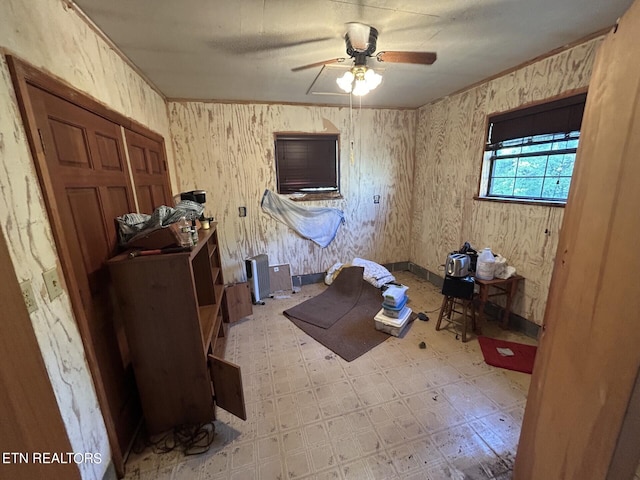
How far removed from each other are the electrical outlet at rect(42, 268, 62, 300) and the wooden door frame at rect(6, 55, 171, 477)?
46 mm

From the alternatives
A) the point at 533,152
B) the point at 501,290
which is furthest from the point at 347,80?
the point at 501,290

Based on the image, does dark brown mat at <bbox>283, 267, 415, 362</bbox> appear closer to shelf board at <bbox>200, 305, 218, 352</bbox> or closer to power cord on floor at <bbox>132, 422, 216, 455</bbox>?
shelf board at <bbox>200, 305, 218, 352</bbox>

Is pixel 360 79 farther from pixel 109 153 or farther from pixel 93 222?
pixel 93 222

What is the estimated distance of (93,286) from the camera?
1303 millimetres

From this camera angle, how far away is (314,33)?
5.63 ft

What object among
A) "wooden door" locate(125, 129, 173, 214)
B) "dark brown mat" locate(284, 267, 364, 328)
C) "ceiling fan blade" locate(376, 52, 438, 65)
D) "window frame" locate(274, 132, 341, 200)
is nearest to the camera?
"ceiling fan blade" locate(376, 52, 438, 65)

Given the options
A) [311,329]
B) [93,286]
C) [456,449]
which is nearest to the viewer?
[93,286]

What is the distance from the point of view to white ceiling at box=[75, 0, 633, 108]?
57.4 inches

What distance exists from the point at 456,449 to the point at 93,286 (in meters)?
2.19

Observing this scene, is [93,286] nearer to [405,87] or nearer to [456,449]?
[456,449]

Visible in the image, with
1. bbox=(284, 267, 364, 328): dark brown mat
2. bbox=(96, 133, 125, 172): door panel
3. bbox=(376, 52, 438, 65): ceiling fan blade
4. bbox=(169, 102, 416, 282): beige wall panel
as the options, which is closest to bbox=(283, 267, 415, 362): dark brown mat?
bbox=(284, 267, 364, 328): dark brown mat

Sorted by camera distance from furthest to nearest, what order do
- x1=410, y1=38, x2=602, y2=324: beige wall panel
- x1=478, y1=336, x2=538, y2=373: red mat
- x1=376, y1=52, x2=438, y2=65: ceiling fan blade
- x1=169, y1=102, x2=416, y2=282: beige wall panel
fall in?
x1=169, y1=102, x2=416, y2=282: beige wall panel, x1=410, y1=38, x2=602, y2=324: beige wall panel, x1=478, y1=336, x2=538, y2=373: red mat, x1=376, y1=52, x2=438, y2=65: ceiling fan blade

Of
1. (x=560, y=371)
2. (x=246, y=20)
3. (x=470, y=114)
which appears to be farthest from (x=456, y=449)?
(x=470, y=114)

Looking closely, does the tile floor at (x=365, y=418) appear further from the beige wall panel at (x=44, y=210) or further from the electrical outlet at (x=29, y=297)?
the electrical outlet at (x=29, y=297)
